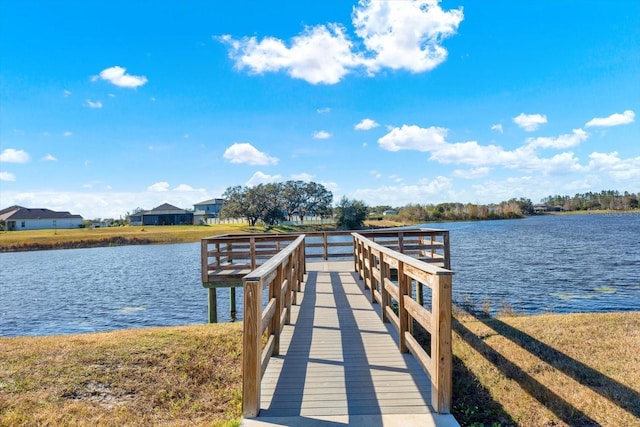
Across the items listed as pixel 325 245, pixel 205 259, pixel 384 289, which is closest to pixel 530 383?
pixel 384 289

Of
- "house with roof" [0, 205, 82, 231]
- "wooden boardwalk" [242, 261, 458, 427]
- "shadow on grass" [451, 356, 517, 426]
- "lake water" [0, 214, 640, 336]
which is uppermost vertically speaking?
"house with roof" [0, 205, 82, 231]

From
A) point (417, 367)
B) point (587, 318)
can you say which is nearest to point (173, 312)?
point (417, 367)

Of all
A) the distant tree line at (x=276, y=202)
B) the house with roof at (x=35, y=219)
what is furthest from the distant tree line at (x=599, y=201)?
the house with roof at (x=35, y=219)

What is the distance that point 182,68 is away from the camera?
18.5m

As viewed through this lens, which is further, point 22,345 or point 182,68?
point 182,68

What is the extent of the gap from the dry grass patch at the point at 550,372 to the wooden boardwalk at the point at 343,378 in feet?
2.78

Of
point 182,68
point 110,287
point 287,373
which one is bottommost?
point 110,287

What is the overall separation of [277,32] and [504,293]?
13306 millimetres

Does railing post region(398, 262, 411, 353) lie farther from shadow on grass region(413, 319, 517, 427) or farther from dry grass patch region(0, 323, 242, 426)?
dry grass patch region(0, 323, 242, 426)

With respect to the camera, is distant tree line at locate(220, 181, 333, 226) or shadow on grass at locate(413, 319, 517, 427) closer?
shadow on grass at locate(413, 319, 517, 427)

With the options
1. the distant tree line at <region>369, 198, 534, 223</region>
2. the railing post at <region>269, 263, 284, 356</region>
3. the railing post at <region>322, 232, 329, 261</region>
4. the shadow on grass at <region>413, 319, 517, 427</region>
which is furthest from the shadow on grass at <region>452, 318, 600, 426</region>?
the distant tree line at <region>369, 198, 534, 223</region>

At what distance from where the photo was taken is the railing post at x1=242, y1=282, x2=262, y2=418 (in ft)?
11.3

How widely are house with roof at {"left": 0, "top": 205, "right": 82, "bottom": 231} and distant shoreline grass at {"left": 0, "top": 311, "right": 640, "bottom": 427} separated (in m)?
69.3

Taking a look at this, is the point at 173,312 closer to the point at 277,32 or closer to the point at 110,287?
the point at 110,287
